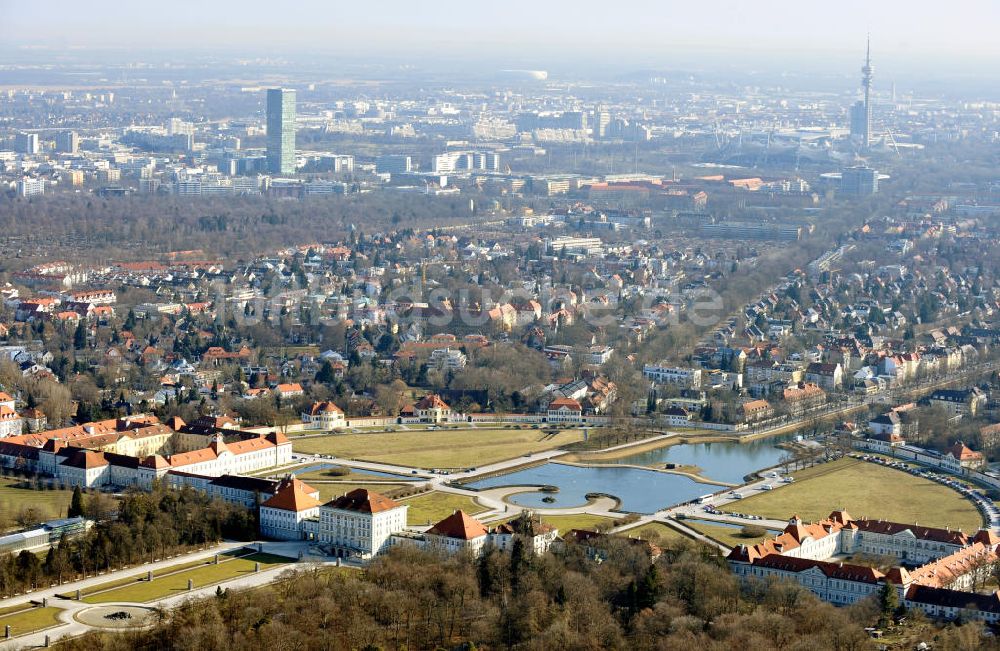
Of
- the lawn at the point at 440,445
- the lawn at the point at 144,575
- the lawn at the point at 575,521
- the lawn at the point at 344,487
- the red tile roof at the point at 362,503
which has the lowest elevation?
the lawn at the point at 440,445

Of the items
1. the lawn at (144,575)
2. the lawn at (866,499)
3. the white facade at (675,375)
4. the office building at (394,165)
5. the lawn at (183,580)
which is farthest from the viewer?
the office building at (394,165)

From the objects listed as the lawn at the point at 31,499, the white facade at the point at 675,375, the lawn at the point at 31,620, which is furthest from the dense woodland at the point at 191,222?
the lawn at the point at 31,620

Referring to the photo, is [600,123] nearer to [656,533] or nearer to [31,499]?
[31,499]

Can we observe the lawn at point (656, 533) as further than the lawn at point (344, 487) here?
No

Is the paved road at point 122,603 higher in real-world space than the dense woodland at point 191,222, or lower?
higher

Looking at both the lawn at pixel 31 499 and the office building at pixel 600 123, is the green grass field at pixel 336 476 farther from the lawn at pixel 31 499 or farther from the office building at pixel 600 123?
the office building at pixel 600 123

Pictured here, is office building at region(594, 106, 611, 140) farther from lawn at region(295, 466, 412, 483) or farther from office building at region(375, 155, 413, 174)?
lawn at region(295, 466, 412, 483)

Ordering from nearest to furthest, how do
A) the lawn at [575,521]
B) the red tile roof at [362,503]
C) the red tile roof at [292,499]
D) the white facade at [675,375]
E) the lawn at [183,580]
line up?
the lawn at [183,580]
the red tile roof at [362,503]
the red tile roof at [292,499]
the lawn at [575,521]
the white facade at [675,375]
